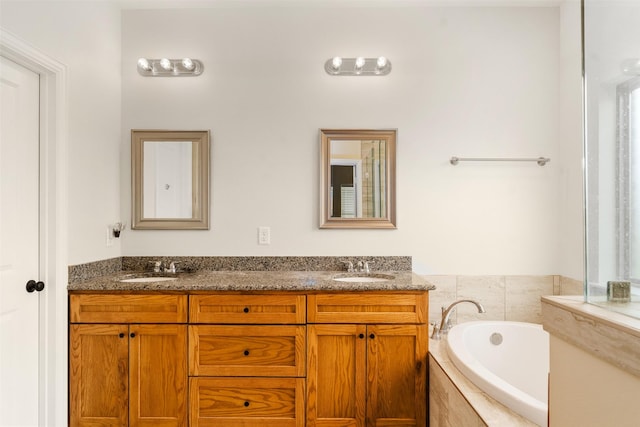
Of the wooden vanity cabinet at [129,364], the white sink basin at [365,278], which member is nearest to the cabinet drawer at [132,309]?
the wooden vanity cabinet at [129,364]

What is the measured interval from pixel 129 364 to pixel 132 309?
0.27 meters

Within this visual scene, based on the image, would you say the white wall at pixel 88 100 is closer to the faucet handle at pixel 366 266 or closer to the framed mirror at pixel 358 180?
the framed mirror at pixel 358 180

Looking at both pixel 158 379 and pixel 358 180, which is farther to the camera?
pixel 358 180

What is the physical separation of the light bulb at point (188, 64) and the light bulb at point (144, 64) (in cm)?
22

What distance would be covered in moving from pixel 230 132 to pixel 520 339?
2.19 meters

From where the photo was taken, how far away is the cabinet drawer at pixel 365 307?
2012 mm

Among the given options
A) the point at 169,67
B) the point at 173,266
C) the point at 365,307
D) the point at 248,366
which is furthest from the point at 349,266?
the point at 169,67

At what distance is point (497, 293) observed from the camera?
8.47 ft

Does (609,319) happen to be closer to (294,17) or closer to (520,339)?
(520,339)

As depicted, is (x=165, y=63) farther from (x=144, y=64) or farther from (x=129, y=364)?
(x=129, y=364)

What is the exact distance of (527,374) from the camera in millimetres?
2238

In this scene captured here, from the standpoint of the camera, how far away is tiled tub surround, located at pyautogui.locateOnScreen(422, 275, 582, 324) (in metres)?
2.58

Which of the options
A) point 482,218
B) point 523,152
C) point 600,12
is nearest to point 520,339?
point 482,218

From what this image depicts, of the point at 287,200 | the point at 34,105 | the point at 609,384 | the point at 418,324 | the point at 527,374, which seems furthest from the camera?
the point at 287,200
